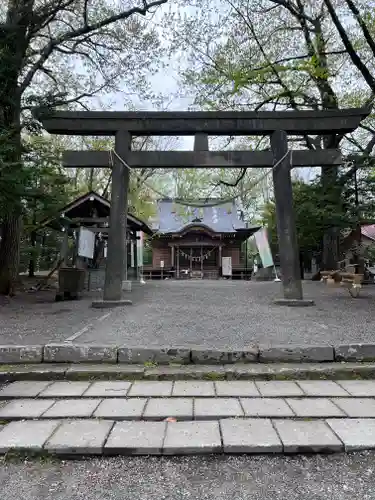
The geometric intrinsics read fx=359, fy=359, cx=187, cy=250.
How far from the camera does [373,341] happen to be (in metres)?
4.25

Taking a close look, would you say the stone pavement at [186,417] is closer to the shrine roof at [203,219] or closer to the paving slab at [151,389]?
the paving slab at [151,389]

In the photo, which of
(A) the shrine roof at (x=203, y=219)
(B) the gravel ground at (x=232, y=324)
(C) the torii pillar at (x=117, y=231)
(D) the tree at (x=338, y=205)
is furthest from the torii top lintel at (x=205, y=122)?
(A) the shrine roof at (x=203, y=219)

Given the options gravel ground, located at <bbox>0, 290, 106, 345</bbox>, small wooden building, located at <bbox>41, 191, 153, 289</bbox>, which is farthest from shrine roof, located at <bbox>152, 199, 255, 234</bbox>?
gravel ground, located at <bbox>0, 290, 106, 345</bbox>

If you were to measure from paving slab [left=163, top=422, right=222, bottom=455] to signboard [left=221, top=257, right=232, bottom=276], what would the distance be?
70.3ft

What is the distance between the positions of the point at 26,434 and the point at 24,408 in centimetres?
47

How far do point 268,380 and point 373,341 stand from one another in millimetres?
1529

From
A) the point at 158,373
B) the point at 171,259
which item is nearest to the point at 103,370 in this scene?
the point at 158,373

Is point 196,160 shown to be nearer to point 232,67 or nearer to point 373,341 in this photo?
point 373,341

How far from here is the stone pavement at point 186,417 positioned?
2.42 m

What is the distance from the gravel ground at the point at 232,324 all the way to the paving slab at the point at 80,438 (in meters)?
1.55

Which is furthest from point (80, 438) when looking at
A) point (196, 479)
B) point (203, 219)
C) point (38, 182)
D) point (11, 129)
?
point (203, 219)

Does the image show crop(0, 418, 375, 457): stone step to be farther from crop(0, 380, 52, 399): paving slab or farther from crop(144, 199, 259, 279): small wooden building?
crop(144, 199, 259, 279): small wooden building

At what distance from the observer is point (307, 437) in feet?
8.25

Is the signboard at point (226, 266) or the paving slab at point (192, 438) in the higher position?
the signboard at point (226, 266)
